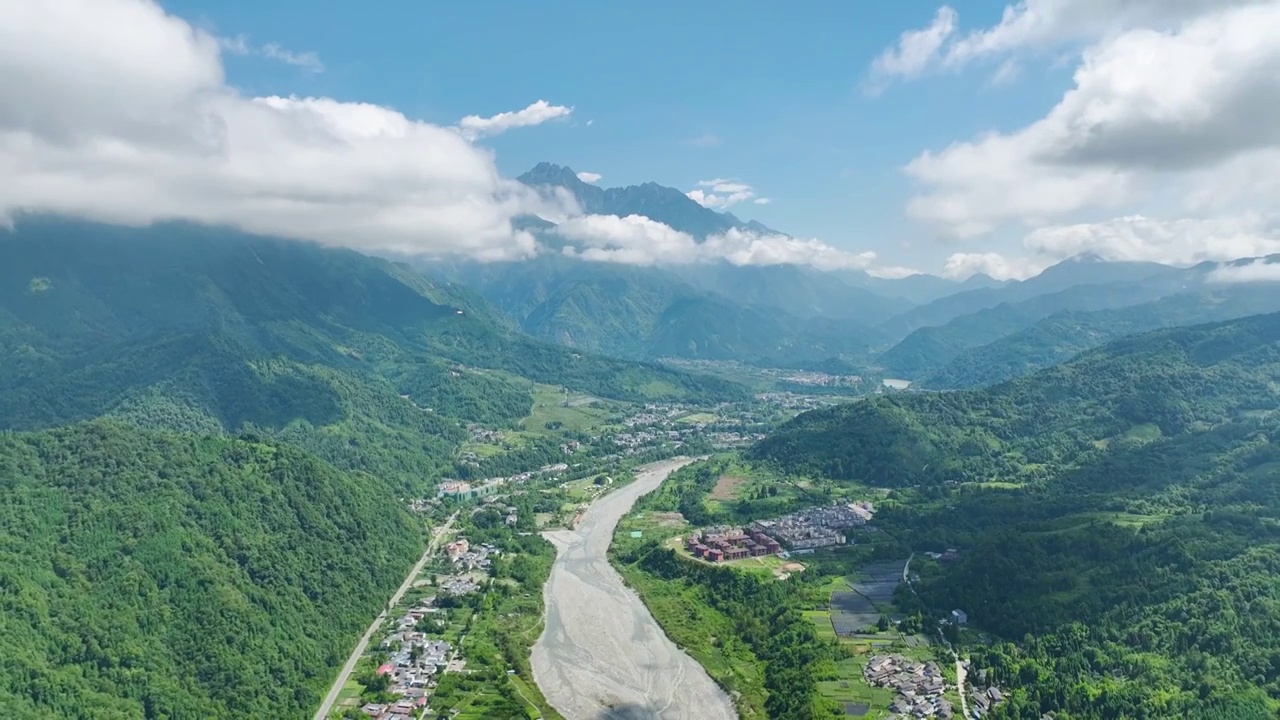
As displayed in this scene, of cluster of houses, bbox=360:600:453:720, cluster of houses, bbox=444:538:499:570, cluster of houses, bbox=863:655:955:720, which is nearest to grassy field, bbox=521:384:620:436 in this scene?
cluster of houses, bbox=444:538:499:570

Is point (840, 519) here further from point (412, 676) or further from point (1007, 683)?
point (412, 676)

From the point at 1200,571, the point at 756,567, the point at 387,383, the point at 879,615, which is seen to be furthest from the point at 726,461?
the point at 387,383

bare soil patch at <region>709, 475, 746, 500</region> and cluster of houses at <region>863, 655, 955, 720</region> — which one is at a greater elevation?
bare soil patch at <region>709, 475, 746, 500</region>

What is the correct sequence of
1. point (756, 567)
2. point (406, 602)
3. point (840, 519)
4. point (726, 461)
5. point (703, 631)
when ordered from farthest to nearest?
point (726, 461) → point (840, 519) → point (756, 567) → point (406, 602) → point (703, 631)

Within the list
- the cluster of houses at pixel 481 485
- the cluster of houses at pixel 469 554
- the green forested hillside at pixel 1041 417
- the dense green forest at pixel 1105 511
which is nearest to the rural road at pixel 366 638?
the cluster of houses at pixel 469 554

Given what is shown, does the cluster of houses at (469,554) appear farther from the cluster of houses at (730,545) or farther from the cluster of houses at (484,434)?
the cluster of houses at (484,434)

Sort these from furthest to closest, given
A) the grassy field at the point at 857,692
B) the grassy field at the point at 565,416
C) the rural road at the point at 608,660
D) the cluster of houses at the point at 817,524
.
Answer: the grassy field at the point at 565,416, the cluster of houses at the point at 817,524, the rural road at the point at 608,660, the grassy field at the point at 857,692

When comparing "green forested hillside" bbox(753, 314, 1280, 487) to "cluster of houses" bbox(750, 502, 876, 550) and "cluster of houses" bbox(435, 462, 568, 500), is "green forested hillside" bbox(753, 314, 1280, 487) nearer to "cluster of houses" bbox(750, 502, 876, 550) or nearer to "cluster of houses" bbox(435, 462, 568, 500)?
"cluster of houses" bbox(750, 502, 876, 550)
